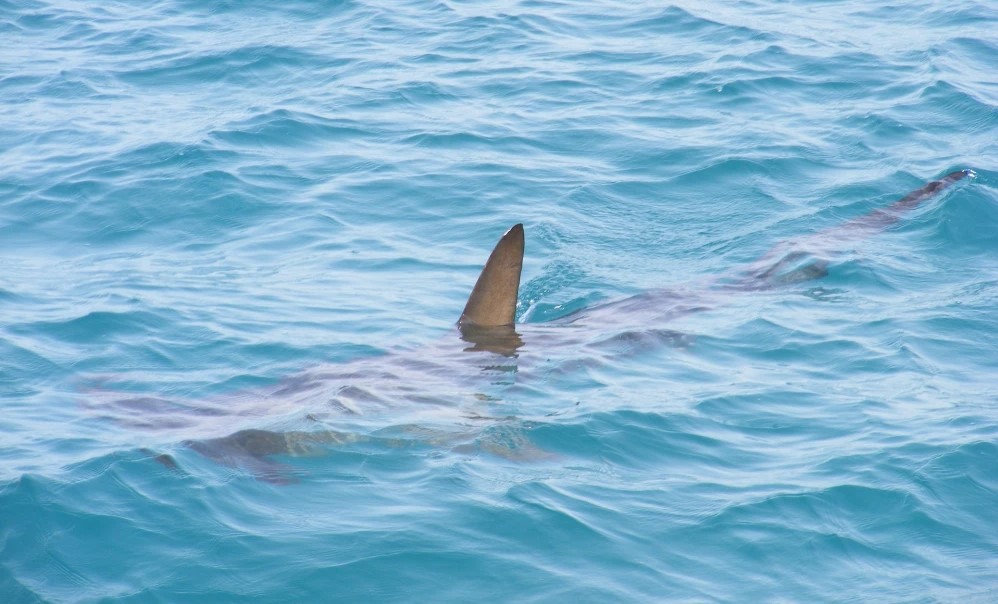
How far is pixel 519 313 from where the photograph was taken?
8.47 meters

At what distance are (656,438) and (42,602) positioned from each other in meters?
3.31

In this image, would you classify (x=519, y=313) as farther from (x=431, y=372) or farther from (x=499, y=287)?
(x=431, y=372)

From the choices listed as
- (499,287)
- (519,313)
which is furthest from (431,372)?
(519,313)

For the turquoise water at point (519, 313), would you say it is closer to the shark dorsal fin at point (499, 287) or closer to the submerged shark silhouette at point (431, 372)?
the submerged shark silhouette at point (431, 372)

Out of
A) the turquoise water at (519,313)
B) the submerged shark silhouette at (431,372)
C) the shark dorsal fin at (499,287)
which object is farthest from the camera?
the shark dorsal fin at (499,287)

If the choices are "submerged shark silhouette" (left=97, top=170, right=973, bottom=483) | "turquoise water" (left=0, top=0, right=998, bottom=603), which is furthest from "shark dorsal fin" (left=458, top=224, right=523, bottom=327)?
"turquoise water" (left=0, top=0, right=998, bottom=603)

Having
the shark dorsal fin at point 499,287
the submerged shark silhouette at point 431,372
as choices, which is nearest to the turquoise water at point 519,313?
the submerged shark silhouette at point 431,372

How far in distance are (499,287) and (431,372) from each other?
2.57ft

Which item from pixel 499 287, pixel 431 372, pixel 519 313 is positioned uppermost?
pixel 499 287

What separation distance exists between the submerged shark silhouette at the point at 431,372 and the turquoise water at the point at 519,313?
0.04 meters

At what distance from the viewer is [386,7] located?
669 inches

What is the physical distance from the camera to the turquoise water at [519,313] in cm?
521

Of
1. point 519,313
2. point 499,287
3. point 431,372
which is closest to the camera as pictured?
point 431,372

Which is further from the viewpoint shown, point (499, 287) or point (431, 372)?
point (499, 287)
